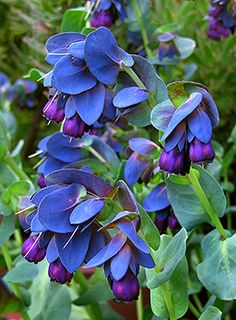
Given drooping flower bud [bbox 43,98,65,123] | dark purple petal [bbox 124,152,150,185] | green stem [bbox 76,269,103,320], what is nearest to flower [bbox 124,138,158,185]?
dark purple petal [bbox 124,152,150,185]

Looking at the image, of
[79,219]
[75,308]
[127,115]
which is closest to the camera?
[79,219]

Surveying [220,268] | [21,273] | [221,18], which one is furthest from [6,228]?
[221,18]

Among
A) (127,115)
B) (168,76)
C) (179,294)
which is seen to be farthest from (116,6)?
(179,294)

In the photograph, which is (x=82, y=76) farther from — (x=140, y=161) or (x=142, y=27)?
(x=142, y=27)

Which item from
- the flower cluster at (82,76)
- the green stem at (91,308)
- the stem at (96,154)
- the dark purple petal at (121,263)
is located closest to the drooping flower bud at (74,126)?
the flower cluster at (82,76)

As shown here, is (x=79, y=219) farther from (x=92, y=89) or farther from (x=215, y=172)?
(x=215, y=172)

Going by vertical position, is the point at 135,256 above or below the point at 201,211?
above

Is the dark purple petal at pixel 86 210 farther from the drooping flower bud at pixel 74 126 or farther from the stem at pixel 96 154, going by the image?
the stem at pixel 96 154
